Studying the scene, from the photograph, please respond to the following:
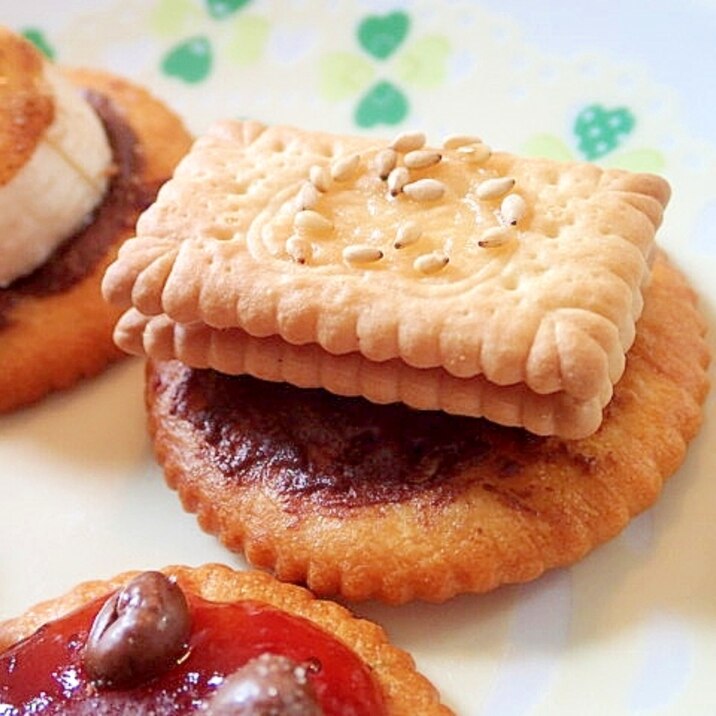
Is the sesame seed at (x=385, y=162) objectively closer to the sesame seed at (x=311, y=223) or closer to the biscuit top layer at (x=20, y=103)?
the sesame seed at (x=311, y=223)

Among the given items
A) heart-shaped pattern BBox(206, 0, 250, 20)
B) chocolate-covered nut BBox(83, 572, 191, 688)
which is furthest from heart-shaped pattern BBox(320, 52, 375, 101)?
chocolate-covered nut BBox(83, 572, 191, 688)

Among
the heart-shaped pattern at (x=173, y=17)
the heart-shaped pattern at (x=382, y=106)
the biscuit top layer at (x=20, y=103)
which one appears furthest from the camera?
the heart-shaped pattern at (x=173, y=17)

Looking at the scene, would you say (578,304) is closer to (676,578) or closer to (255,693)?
(676,578)

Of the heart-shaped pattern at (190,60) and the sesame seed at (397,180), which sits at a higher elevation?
the sesame seed at (397,180)

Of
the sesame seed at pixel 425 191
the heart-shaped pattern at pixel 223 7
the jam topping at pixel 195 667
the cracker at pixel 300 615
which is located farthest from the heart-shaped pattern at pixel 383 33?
the jam topping at pixel 195 667

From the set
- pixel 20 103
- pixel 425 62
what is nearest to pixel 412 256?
pixel 20 103

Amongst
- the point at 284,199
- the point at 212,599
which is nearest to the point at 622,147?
the point at 284,199

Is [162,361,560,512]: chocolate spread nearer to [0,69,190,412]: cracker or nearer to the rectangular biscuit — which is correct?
the rectangular biscuit
